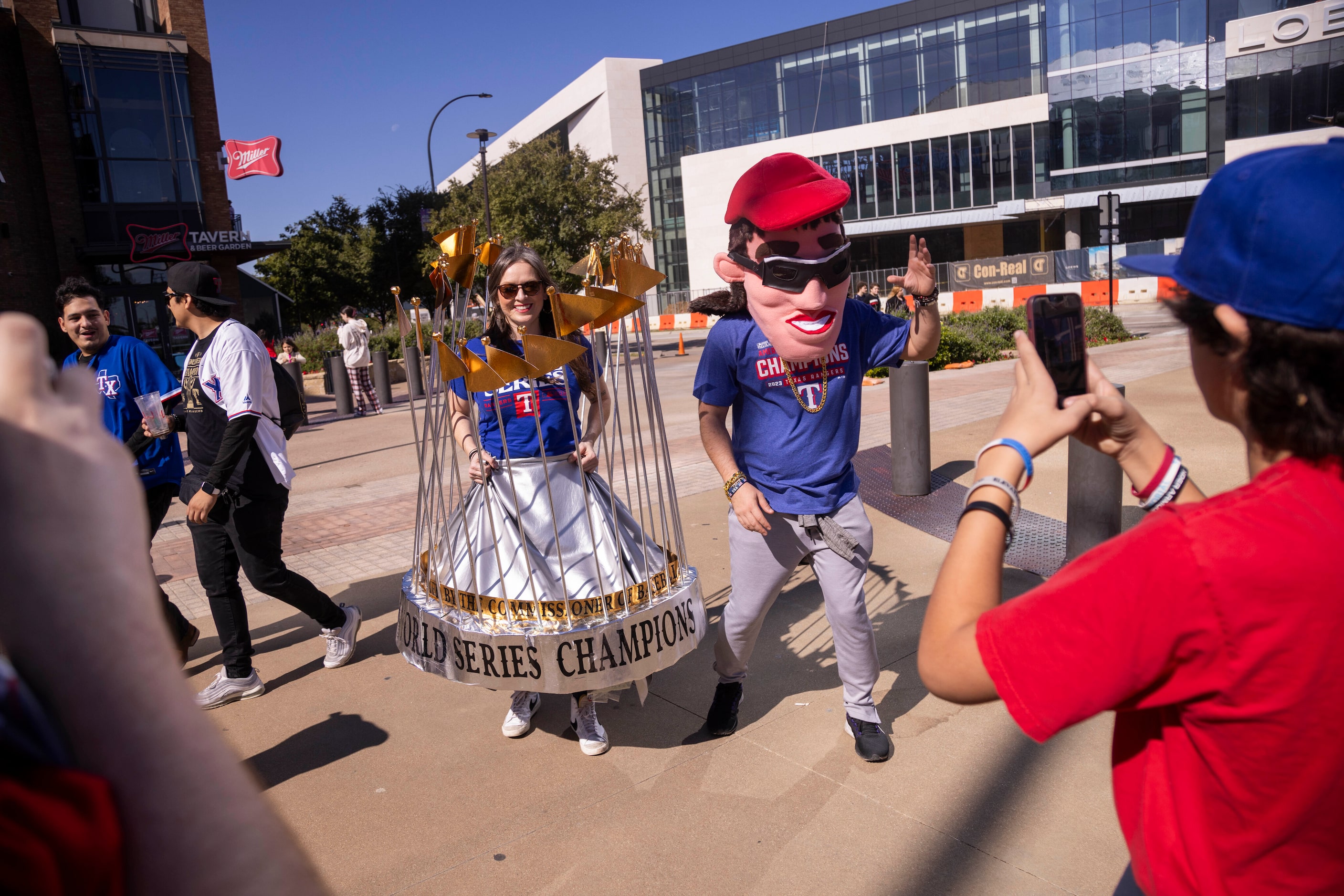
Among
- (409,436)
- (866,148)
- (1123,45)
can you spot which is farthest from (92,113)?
(1123,45)

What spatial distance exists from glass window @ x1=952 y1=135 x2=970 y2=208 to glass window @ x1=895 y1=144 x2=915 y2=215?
2.00 m

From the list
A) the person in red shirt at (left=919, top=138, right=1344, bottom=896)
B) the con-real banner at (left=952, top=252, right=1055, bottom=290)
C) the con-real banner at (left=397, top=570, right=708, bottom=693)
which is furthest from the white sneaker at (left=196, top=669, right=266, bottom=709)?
the con-real banner at (left=952, top=252, right=1055, bottom=290)

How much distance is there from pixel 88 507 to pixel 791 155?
117 inches

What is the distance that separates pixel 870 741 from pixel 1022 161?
146 feet

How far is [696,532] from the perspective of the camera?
6.49m

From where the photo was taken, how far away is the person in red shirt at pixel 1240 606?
3.45 ft

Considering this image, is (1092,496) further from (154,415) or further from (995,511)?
(154,415)

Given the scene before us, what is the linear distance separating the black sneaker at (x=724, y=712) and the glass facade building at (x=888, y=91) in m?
36.3

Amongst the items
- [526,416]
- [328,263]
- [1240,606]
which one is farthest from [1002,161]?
[1240,606]

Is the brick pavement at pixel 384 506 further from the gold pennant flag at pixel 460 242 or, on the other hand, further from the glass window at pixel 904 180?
the glass window at pixel 904 180

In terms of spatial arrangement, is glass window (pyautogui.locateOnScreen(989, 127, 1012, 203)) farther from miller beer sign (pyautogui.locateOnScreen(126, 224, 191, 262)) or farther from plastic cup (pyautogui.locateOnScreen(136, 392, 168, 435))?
plastic cup (pyautogui.locateOnScreen(136, 392, 168, 435))

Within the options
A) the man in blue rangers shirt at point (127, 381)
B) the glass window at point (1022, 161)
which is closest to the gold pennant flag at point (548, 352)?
A: the man in blue rangers shirt at point (127, 381)

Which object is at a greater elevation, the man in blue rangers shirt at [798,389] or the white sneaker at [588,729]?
the man in blue rangers shirt at [798,389]

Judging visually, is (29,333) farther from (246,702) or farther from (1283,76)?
(1283,76)
